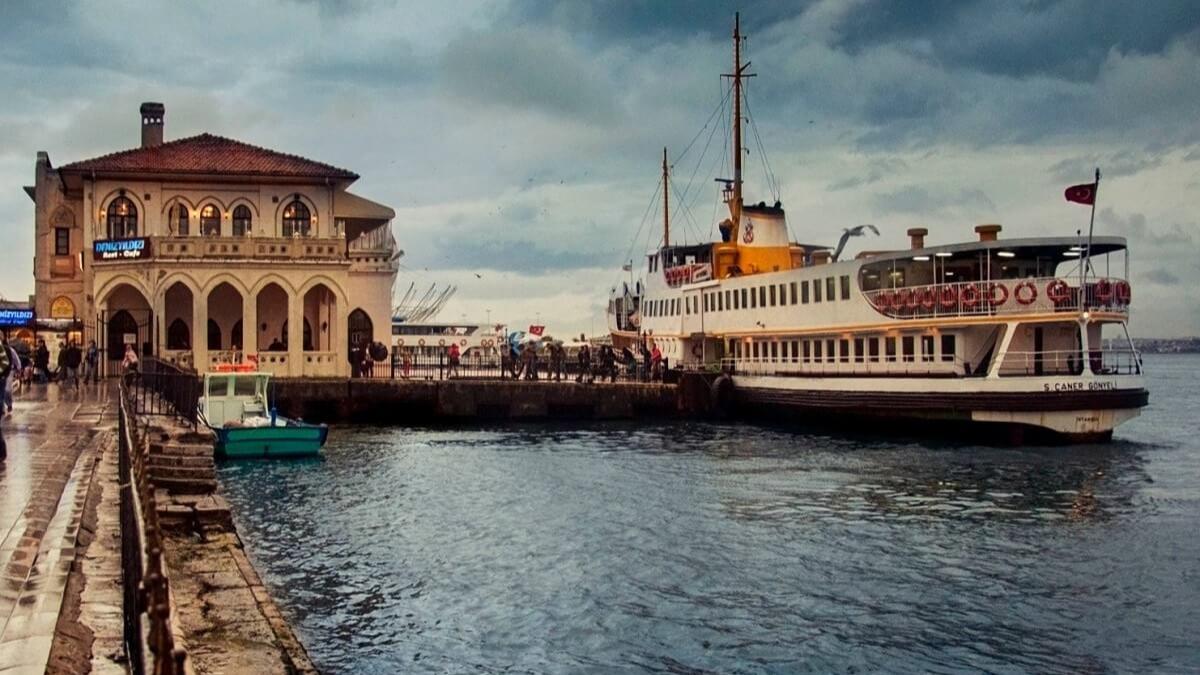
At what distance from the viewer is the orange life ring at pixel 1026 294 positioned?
124ft

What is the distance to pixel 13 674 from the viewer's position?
7.52 meters

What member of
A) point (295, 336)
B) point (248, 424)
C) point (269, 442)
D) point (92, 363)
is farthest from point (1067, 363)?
point (92, 363)

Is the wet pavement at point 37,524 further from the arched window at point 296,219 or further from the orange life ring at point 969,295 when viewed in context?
the arched window at point 296,219

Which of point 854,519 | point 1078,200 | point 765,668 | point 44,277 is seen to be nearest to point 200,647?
point 765,668

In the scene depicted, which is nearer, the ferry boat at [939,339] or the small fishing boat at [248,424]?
the small fishing boat at [248,424]

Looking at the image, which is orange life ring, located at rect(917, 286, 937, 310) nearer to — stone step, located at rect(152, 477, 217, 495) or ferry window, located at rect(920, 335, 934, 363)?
ferry window, located at rect(920, 335, 934, 363)

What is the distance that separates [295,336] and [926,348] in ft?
86.6

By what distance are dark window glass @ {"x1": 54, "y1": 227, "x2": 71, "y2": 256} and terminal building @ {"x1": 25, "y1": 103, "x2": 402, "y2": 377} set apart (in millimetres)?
49

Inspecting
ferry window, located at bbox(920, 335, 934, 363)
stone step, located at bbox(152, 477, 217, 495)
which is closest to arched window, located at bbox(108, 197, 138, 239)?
ferry window, located at bbox(920, 335, 934, 363)

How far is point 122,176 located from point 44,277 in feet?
23.4

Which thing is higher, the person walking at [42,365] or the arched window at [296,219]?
the arched window at [296,219]

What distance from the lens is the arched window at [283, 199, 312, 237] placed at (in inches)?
2132

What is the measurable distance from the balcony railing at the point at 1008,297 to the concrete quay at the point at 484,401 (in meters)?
12.8

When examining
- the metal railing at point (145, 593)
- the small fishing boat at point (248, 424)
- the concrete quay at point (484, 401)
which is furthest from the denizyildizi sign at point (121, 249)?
the metal railing at point (145, 593)
